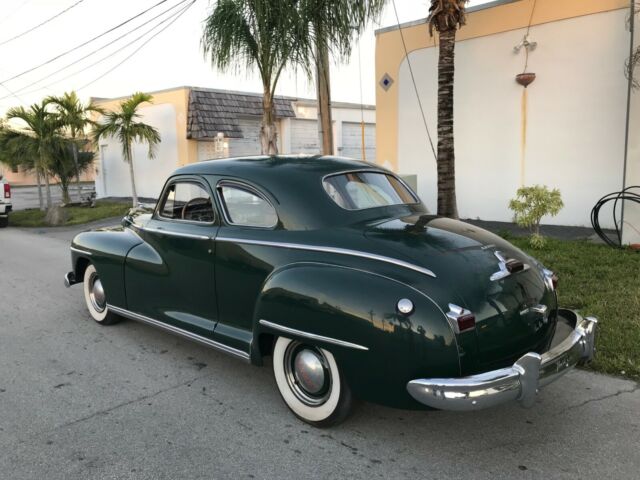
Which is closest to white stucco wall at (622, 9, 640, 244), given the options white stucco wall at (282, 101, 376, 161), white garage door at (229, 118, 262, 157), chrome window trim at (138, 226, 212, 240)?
chrome window trim at (138, 226, 212, 240)

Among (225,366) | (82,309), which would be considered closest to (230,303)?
(225,366)

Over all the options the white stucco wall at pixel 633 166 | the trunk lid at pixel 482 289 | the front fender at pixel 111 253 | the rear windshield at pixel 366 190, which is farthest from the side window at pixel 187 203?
the white stucco wall at pixel 633 166

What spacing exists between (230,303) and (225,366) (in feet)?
2.77

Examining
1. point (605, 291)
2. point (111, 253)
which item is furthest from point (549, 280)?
point (111, 253)

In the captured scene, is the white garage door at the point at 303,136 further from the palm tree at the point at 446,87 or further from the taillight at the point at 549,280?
the taillight at the point at 549,280

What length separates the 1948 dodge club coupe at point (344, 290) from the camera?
2.86m

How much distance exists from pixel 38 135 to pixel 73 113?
129 cm

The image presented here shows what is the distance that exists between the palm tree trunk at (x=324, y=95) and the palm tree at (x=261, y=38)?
1.35 feet

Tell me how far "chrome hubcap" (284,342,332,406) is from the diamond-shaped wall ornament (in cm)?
934

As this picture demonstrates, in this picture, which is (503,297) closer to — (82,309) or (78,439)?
(78,439)

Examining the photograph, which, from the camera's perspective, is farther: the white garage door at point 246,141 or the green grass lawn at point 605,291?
the white garage door at point 246,141

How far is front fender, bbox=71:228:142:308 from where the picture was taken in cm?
489

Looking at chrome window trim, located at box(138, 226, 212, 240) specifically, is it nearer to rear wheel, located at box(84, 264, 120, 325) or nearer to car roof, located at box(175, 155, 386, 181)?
car roof, located at box(175, 155, 386, 181)

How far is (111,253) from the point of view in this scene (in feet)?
16.4
